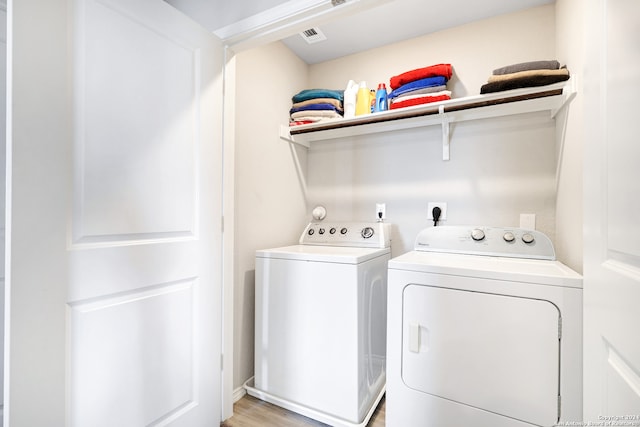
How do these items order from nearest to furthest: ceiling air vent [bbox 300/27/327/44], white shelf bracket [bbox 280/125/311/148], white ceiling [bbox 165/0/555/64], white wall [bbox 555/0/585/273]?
white wall [bbox 555/0/585/273], white ceiling [bbox 165/0/555/64], ceiling air vent [bbox 300/27/327/44], white shelf bracket [bbox 280/125/311/148]

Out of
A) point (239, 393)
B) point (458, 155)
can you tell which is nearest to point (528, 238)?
point (458, 155)

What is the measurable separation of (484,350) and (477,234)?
2.40 feet

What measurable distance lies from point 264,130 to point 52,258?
1.38 meters

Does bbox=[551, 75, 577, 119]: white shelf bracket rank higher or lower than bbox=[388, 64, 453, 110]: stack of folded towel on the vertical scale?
lower

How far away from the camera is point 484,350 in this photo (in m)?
1.14

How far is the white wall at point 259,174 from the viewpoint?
5.79 feet

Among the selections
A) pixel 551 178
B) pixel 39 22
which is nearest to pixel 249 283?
pixel 39 22

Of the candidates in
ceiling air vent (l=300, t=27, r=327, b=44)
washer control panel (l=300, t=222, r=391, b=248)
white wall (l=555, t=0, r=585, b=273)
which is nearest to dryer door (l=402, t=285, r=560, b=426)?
white wall (l=555, t=0, r=585, b=273)

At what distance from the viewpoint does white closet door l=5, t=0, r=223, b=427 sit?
847 millimetres

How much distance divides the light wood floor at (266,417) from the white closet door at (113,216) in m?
0.18

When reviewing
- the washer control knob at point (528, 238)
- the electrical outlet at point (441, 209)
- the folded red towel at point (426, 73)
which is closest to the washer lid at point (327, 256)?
the electrical outlet at point (441, 209)

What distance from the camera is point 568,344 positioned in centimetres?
103

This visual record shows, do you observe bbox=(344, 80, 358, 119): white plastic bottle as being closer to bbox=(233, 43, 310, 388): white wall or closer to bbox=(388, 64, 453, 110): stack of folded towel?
bbox=(388, 64, 453, 110): stack of folded towel

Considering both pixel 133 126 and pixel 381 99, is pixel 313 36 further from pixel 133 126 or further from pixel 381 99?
pixel 133 126
